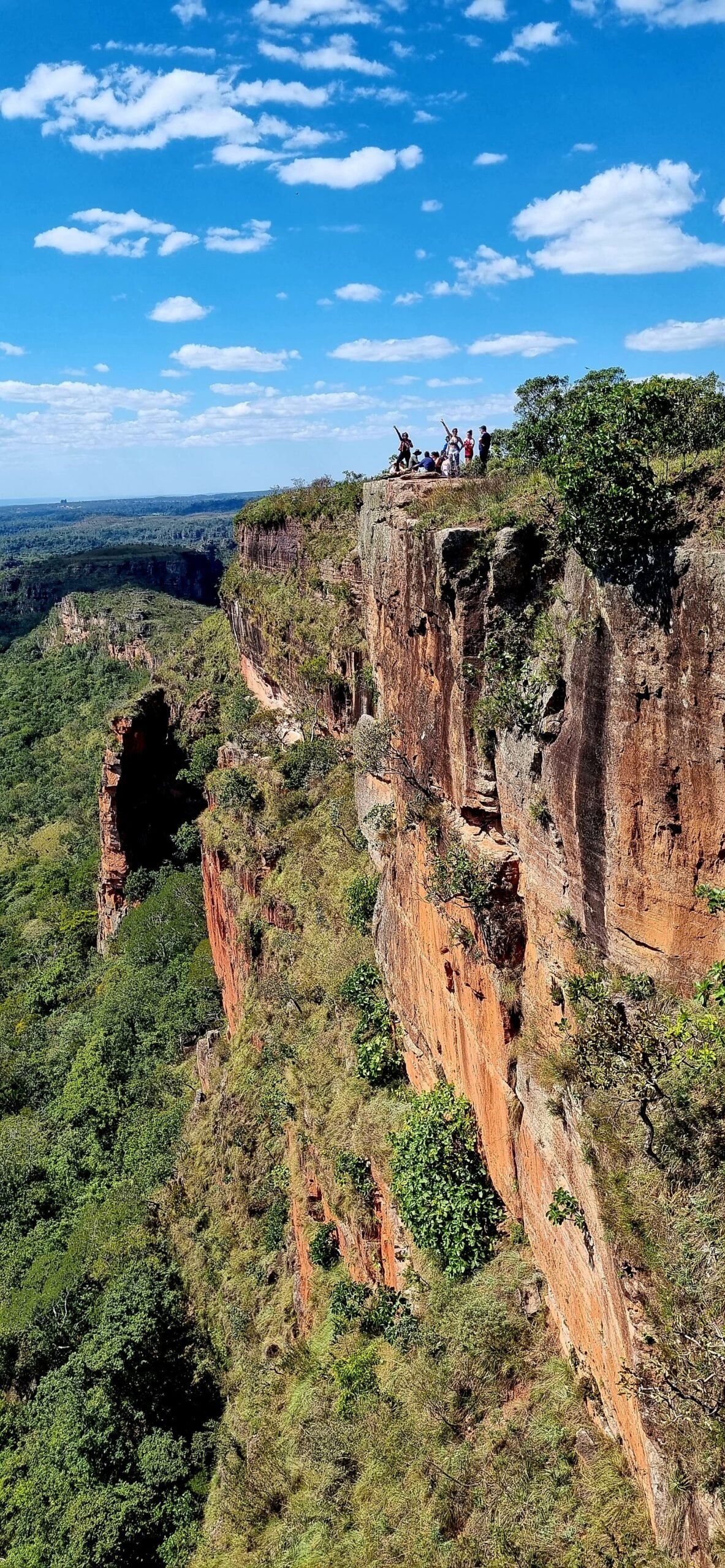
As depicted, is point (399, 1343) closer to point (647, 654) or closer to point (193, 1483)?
point (193, 1483)

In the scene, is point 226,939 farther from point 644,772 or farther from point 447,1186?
point 644,772

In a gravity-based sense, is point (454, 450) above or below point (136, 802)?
above

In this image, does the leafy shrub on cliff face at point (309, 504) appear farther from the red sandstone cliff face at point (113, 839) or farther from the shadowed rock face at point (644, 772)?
the shadowed rock face at point (644, 772)

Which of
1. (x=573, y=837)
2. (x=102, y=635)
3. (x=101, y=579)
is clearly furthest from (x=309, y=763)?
(x=101, y=579)

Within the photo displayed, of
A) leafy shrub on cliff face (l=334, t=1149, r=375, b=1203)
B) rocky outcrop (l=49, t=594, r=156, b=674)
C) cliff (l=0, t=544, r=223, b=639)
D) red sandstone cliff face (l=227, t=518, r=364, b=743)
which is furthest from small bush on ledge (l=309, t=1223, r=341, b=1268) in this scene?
cliff (l=0, t=544, r=223, b=639)

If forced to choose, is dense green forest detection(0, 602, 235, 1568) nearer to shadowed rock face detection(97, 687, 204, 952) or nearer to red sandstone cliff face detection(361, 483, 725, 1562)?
shadowed rock face detection(97, 687, 204, 952)

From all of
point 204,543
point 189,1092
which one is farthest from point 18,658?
point 204,543
